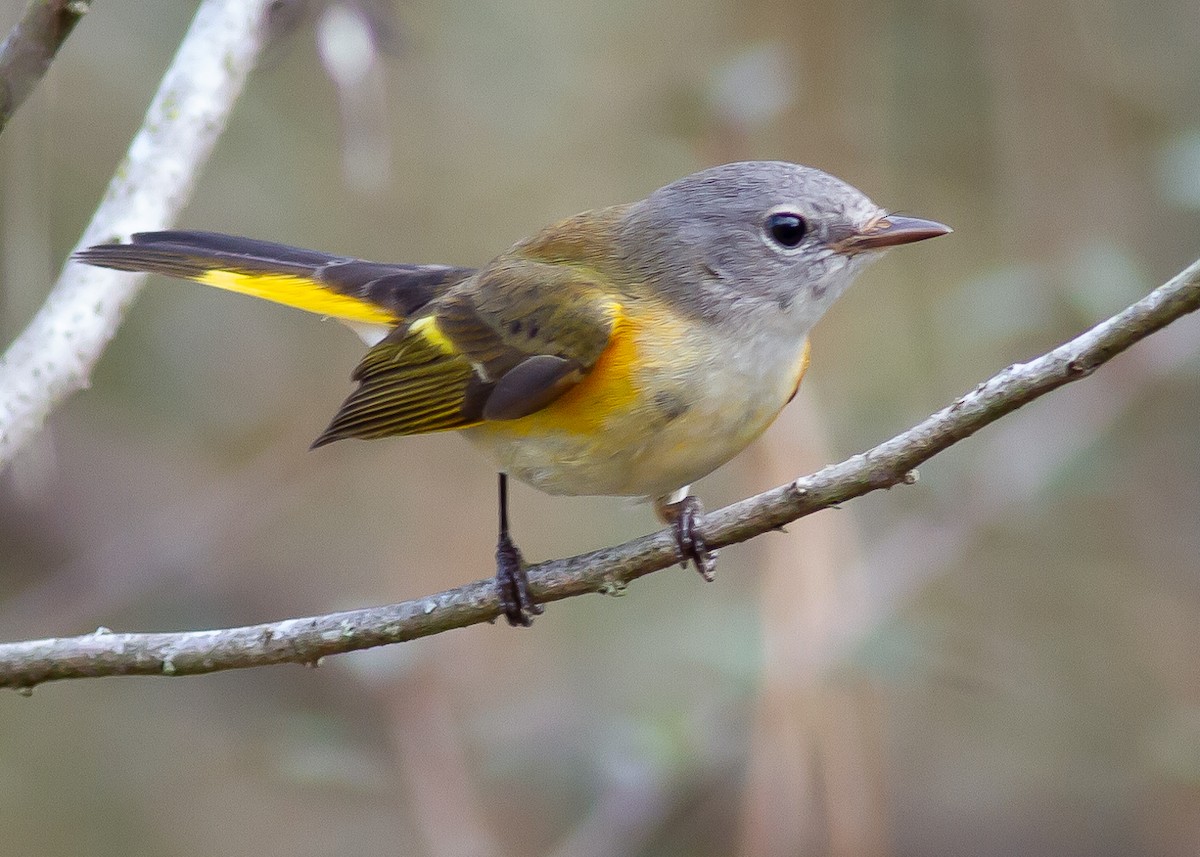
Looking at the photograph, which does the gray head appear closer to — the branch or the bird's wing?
the bird's wing

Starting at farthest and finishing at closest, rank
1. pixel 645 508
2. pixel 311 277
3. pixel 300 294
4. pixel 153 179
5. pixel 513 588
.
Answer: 1. pixel 645 508
2. pixel 311 277
3. pixel 300 294
4. pixel 153 179
5. pixel 513 588

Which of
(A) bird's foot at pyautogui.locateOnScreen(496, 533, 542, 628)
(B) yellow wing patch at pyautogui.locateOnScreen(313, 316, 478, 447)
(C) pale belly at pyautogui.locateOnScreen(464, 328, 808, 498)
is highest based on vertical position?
(B) yellow wing patch at pyautogui.locateOnScreen(313, 316, 478, 447)

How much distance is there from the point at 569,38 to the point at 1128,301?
11.1ft

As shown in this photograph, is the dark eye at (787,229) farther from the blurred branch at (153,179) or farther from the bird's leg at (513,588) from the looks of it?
the blurred branch at (153,179)

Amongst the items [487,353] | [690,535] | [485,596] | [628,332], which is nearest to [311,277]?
[487,353]

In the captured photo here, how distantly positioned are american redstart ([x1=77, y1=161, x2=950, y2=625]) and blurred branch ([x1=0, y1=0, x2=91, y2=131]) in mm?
606

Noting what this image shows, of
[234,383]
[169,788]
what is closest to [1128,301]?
[234,383]

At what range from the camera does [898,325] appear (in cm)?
585

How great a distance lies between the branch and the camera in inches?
75.6

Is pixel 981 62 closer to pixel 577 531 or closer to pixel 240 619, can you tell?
pixel 577 531

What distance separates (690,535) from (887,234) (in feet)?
2.83

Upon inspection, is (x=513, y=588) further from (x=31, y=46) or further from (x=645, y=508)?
(x=645, y=508)

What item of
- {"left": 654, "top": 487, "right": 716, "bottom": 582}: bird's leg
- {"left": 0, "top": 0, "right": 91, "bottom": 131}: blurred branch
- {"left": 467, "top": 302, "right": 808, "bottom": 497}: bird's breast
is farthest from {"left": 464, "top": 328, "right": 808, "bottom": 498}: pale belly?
{"left": 0, "top": 0, "right": 91, "bottom": 131}: blurred branch

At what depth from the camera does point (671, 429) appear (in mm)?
2684
